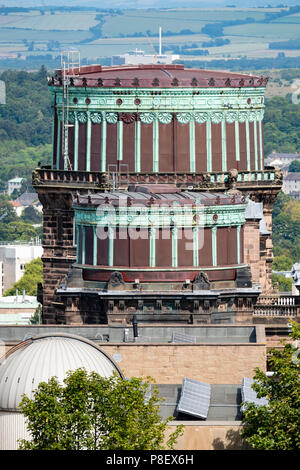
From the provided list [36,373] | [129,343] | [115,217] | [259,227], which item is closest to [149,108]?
[259,227]

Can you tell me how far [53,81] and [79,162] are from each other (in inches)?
180

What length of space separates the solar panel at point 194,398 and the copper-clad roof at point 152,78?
31884 millimetres

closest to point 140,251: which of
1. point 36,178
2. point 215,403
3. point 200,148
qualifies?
point 215,403

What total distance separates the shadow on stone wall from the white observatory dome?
4235mm

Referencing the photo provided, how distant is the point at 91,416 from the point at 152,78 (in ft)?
146

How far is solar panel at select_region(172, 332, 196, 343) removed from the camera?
86.2m

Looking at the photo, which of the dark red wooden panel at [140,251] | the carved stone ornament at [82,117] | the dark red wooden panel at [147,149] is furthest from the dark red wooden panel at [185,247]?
the carved stone ornament at [82,117]

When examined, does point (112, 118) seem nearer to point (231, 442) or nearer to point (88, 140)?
point (88, 140)

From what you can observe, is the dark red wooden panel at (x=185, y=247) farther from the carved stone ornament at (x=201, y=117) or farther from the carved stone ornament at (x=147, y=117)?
the carved stone ornament at (x=201, y=117)

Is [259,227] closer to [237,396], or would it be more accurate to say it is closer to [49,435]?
[237,396]

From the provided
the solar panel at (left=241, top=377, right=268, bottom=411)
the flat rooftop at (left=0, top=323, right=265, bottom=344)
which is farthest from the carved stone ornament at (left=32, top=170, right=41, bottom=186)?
the solar panel at (left=241, top=377, right=268, bottom=411)

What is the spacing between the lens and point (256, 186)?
114m
